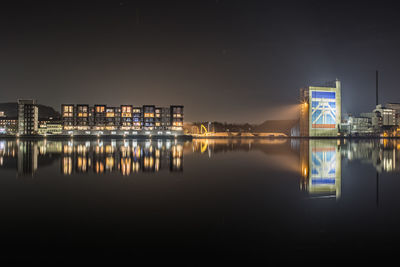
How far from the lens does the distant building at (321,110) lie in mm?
89188

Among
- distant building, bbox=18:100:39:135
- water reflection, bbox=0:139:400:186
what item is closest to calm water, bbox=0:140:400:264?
water reflection, bbox=0:139:400:186

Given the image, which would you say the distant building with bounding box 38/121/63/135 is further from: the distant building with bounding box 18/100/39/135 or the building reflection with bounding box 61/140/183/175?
the building reflection with bounding box 61/140/183/175

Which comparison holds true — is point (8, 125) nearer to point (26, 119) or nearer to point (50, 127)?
point (50, 127)

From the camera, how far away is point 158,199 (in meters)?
8.74

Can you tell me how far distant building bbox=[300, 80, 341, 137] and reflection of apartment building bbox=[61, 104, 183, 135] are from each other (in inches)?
1663

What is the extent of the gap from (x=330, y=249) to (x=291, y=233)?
34.4 inches

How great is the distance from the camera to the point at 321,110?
89.4 metres

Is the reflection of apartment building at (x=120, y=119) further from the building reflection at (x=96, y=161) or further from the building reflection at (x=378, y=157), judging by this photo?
the building reflection at (x=378, y=157)

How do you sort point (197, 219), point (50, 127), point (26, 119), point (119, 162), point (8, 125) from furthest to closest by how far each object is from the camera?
point (50, 127), point (8, 125), point (26, 119), point (119, 162), point (197, 219)

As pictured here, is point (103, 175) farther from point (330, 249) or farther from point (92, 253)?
point (330, 249)

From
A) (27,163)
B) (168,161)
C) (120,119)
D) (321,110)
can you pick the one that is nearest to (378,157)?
(168,161)

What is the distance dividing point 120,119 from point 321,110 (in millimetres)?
66639

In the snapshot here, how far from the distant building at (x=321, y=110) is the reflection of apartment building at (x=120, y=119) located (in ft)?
139

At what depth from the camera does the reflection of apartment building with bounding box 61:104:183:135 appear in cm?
9694
